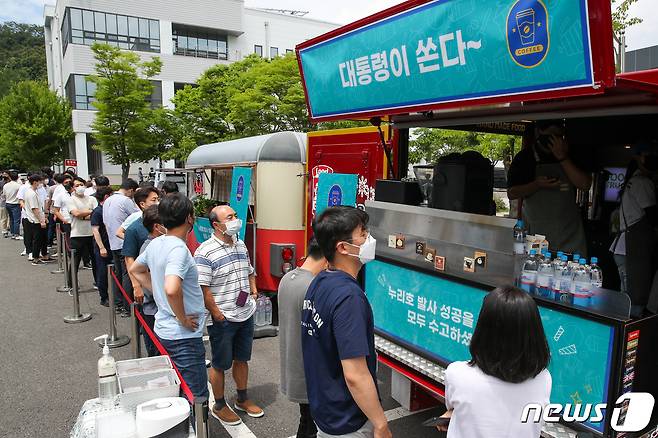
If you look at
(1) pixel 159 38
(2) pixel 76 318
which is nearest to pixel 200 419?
(2) pixel 76 318

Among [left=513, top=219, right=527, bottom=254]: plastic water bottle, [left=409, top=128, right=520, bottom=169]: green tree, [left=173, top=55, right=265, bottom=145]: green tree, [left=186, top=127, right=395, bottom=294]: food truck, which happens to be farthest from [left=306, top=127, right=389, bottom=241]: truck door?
[left=173, top=55, right=265, bottom=145]: green tree

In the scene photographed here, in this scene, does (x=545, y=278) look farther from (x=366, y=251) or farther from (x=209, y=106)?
(x=209, y=106)

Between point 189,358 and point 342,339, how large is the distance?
1.77 meters

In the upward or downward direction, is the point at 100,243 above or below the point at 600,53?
below

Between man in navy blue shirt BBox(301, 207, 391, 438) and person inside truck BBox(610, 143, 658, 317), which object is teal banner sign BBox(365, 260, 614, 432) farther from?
person inside truck BBox(610, 143, 658, 317)

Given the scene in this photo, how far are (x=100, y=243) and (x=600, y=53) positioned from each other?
6.69 meters

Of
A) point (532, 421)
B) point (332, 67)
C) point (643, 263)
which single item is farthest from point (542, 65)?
point (643, 263)

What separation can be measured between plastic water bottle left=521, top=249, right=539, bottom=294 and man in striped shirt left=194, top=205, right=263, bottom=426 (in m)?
2.16

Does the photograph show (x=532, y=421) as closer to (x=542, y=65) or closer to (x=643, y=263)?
(x=542, y=65)

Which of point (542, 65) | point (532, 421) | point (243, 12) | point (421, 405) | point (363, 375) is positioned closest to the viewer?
point (532, 421)

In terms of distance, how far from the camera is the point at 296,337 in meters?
2.85

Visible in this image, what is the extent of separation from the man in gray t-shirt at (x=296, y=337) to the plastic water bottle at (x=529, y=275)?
4.11 ft

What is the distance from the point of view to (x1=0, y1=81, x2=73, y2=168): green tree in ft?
107

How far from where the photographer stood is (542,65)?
220 cm
